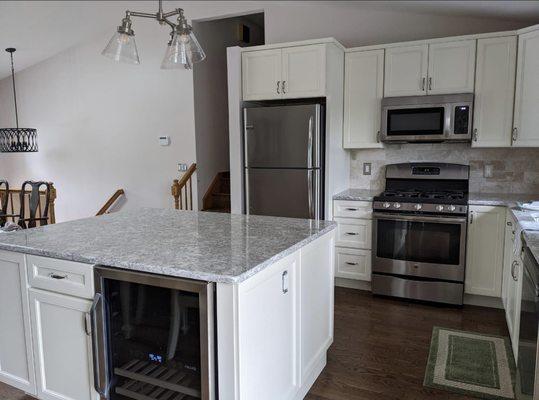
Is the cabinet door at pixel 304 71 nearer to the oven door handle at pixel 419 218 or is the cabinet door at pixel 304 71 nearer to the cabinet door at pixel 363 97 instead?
the cabinet door at pixel 363 97

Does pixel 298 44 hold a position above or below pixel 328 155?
above

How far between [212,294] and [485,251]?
270cm

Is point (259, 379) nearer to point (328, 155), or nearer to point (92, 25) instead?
point (328, 155)

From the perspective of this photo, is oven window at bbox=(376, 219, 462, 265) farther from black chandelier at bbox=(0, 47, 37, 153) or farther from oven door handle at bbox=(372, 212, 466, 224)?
black chandelier at bbox=(0, 47, 37, 153)

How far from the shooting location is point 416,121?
373cm

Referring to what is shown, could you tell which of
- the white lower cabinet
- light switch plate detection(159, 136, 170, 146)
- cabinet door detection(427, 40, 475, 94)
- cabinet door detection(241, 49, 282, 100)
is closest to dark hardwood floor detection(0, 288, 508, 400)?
the white lower cabinet

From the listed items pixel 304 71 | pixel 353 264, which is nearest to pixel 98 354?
pixel 353 264

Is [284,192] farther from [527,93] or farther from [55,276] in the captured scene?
[55,276]

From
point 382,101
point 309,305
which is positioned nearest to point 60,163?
point 382,101

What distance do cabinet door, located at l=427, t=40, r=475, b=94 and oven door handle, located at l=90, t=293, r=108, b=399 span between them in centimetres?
315

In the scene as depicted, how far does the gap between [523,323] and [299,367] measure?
112 cm

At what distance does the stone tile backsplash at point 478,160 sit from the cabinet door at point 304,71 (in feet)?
3.10

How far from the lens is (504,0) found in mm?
3143

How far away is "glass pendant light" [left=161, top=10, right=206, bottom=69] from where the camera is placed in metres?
2.12
